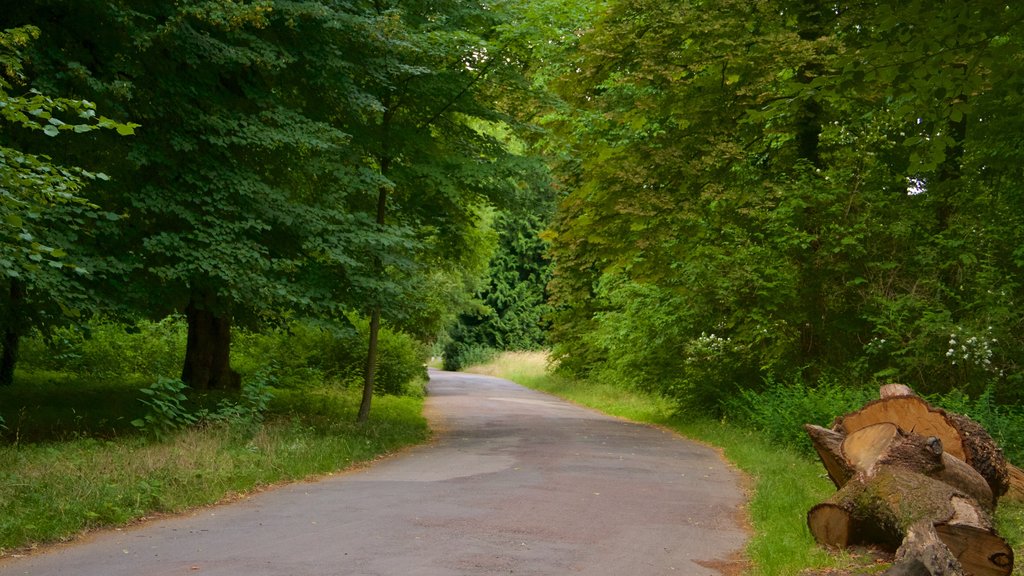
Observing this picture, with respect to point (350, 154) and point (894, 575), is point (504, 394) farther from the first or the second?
point (894, 575)

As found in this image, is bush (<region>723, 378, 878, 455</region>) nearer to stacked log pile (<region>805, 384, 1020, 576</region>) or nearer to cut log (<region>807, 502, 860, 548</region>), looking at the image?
stacked log pile (<region>805, 384, 1020, 576</region>)

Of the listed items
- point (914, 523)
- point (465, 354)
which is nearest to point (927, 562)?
point (914, 523)

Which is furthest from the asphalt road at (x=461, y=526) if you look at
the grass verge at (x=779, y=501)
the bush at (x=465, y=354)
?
the bush at (x=465, y=354)

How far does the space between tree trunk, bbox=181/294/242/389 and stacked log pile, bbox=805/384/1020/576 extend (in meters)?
12.3

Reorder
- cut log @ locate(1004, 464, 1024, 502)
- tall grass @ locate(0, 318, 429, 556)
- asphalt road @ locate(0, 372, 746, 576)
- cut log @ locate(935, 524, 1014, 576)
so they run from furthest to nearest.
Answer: cut log @ locate(1004, 464, 1024, 502)
tall grass @ locate(0, 318, 429, 556)
asphalt road @ locate(0, 372, 746, 576)
cut log @ locate(935, 524, 1014, 576)

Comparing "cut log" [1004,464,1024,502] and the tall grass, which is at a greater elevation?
"cut log" [1004,464,1024,502]

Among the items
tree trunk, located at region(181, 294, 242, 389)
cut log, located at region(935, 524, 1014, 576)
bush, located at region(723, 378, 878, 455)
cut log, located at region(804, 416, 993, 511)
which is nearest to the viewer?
cut log, located at region(935, 524, 1014, 576)

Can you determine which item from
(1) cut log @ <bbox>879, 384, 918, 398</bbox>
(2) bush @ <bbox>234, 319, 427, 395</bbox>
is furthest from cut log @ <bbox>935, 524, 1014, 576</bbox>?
(2) bush @ <bbox>234, 319, 427, 395</bbox>

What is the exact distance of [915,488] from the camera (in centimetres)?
750

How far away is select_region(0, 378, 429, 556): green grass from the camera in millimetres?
8203

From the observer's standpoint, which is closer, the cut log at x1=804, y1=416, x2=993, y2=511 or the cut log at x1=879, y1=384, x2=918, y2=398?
the cut log at x1=804, y1=416, x2=993, y2=511

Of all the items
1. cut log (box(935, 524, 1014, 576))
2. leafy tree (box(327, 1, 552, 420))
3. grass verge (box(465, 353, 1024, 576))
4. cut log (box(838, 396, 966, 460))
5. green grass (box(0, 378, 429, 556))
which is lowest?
green grass (box(0, 378, 429, 556))

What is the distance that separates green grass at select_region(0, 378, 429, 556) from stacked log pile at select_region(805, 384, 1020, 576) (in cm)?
617

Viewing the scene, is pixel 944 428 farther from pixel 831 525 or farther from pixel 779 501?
pixel 831 525
